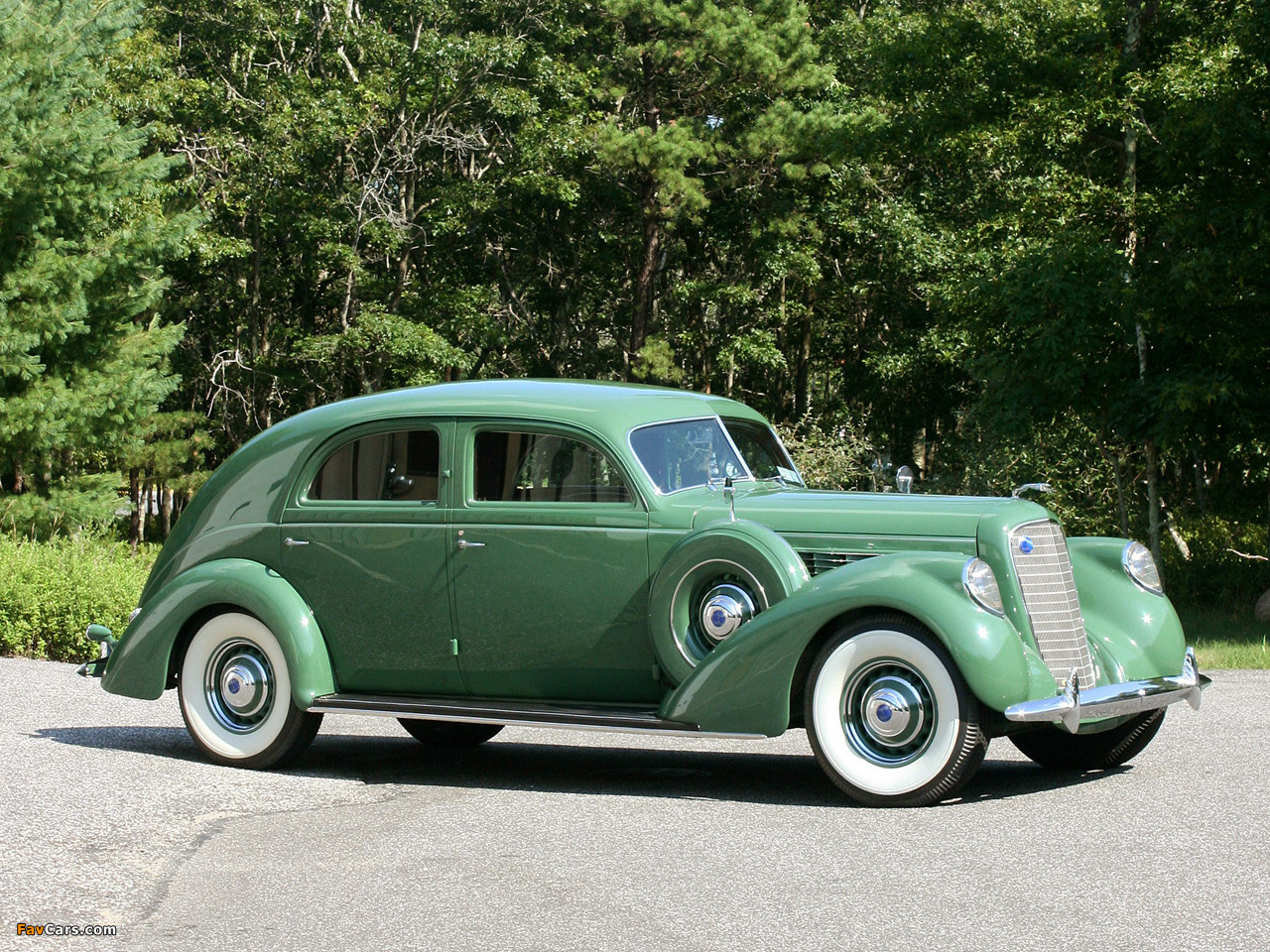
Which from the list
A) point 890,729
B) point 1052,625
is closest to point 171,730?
point 890,729

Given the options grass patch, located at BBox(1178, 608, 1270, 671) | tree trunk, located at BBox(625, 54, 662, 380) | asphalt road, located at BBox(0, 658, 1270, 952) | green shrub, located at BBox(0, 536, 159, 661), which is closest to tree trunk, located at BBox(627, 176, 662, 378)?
tree trunk, located at BBox(625, 54, 662, 380)

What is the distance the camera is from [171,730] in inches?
348

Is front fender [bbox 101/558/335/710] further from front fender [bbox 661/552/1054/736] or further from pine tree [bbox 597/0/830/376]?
pine tree [bbox 597/0/830/376]

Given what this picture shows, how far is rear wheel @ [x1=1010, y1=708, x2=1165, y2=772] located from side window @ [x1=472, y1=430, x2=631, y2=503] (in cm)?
247

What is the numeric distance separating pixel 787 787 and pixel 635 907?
2.36m

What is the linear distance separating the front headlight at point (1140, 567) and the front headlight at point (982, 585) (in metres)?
1.54

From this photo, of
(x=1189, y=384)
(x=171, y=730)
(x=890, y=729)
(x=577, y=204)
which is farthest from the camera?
(x=577, y=204)

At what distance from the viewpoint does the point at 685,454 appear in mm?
7246

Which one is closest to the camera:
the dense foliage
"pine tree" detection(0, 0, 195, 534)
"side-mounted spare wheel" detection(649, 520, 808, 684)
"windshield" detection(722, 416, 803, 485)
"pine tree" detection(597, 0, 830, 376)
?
"side-mounted spare wheel" detection(649, 520, 808, 684)

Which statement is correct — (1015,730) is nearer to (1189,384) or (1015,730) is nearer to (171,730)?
(171,730)

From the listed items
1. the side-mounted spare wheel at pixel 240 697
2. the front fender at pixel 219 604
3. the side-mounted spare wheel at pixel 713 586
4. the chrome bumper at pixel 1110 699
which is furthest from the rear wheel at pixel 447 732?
the chrome bumper at pixel 1110 699

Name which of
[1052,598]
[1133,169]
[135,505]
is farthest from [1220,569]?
[135,505]

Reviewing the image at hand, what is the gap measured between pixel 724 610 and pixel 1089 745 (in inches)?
86.8

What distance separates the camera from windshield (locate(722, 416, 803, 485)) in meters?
7.58
